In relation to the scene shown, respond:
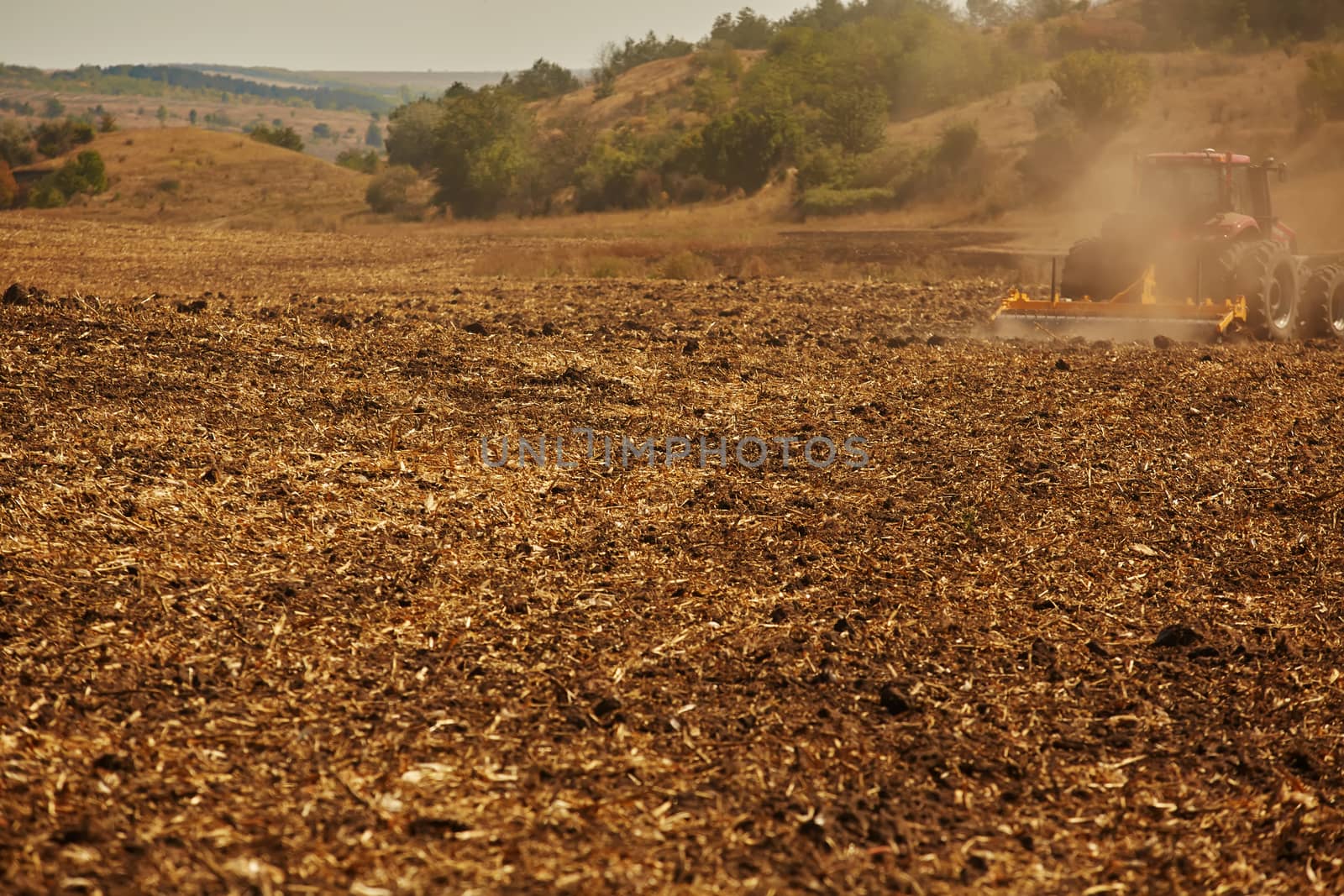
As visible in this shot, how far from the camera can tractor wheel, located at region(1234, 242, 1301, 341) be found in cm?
1330

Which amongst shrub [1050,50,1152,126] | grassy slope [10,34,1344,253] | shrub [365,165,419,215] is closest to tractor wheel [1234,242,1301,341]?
grassy slope [10,34,1344,253]

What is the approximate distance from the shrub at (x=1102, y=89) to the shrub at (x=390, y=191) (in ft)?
98.3

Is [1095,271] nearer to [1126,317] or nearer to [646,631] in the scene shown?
[1126,317]

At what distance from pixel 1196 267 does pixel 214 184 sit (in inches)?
2122

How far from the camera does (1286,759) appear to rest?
4512 millimetres

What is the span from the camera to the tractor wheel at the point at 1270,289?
13305 mm

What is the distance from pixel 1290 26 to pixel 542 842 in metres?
70.6

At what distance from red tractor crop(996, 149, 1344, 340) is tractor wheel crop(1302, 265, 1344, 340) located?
1 cm

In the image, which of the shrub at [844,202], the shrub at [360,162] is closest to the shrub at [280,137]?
the shrub at [360,162]

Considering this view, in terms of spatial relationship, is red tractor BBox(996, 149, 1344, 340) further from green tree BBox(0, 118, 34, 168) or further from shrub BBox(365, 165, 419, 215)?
green tree BBox(0, 118, 34, 168)

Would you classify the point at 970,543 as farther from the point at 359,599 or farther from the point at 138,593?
the point at 138,593

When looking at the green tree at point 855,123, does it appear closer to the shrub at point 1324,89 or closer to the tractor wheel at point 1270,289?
the shrub at point 1324,89

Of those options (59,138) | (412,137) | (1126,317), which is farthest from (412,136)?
(1126,317)

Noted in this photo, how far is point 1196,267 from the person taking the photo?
45.2 feet
